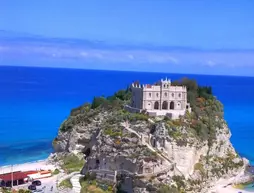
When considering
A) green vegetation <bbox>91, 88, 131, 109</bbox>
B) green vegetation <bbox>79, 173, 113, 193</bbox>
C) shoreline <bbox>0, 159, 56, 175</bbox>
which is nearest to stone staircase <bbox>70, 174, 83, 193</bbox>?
green vegetation <bbox>79, 173, 113, 193</bbox>

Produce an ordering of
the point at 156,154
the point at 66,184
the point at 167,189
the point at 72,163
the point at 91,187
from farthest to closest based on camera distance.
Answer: the point at 72,163 → the point at 66,184 → the point at 91,187 → the point at 156,154 → the point at 167,189

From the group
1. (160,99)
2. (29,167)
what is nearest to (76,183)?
(29,167)

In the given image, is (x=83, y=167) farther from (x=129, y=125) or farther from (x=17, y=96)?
(x=17, y=96)

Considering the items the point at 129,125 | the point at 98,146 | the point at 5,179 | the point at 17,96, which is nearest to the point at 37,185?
the point at 5,179

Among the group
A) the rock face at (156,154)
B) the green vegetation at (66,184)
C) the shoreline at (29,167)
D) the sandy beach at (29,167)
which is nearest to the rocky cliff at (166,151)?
the rock face at (156,154)

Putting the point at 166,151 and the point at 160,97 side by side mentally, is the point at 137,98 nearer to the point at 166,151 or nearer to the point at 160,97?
the point at 160,97

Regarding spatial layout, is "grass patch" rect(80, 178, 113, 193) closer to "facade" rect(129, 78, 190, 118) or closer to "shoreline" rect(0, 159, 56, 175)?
"shoreline" rect(0, 159, 56, 175)
